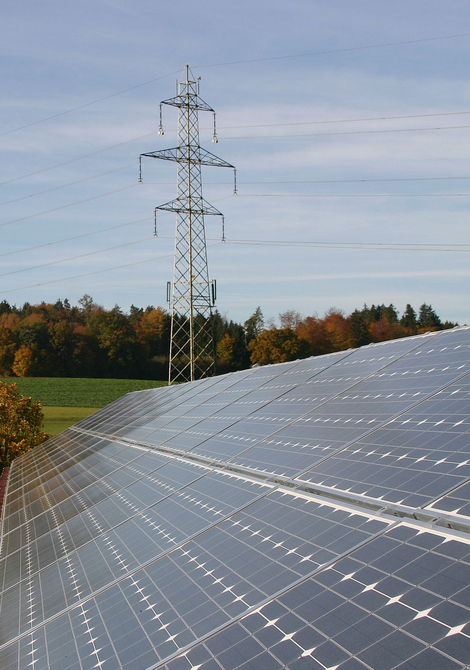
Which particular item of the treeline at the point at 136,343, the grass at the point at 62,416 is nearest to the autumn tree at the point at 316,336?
the treeline at the point at 136,343

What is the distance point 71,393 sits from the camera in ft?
305

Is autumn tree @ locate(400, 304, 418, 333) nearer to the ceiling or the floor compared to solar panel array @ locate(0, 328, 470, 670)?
nearer to the ceiling

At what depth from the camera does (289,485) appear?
8.96 m

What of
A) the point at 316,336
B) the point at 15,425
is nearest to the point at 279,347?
the point at 316,336

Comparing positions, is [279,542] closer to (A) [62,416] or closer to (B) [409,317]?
(A) [62,416]

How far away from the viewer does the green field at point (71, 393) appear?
80.9m

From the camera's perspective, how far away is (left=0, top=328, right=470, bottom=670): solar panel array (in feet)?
16.2

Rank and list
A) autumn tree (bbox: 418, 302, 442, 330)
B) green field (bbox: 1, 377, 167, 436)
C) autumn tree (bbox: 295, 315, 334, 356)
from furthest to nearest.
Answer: autumn tree (bbox: 418, 302, 442, 330) → autumn tree (bbox: 295, 315, 334, 356) → green field (bbox: 1, 377, 167, 436)

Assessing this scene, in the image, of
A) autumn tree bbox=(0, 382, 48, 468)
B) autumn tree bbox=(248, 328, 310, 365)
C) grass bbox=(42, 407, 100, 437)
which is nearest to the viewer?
autumn tree bbox=(0, 382, 48, 468)

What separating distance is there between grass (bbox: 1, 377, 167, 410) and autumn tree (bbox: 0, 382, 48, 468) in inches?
1782

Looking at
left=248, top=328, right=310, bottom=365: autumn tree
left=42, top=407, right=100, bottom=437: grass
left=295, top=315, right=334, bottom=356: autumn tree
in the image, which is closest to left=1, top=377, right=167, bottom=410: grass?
left=42, top=407, right=100, bottom=437: grass

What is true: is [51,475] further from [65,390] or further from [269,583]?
[65,390]

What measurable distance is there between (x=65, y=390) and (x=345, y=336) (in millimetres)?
50940

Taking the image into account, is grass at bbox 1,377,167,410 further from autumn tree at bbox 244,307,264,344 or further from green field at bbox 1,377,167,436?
autumn tree at bbox 244,307,264,344
